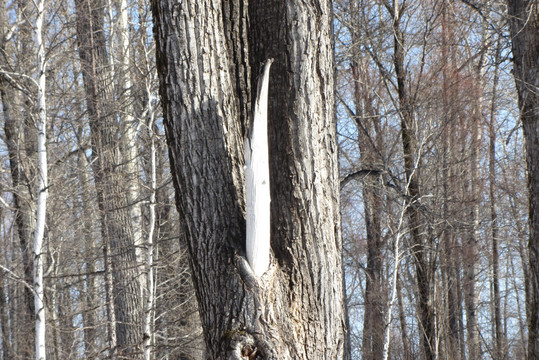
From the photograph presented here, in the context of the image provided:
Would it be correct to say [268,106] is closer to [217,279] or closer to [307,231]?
[307,231]

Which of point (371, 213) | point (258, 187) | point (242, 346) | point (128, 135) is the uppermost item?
point (128, 135)

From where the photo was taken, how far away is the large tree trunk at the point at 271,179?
2.65 meters

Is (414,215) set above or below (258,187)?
above

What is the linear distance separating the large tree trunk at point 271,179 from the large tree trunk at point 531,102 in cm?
343

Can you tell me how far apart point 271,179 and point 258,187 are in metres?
0.26

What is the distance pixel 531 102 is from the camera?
5.71 metres

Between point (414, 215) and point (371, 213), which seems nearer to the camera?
point (414, 215)

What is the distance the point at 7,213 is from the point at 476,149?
10.1 meters

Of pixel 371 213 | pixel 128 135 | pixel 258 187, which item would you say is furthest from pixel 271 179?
pixel 371 213

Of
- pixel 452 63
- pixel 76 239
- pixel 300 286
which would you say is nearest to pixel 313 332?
pixel 300 286

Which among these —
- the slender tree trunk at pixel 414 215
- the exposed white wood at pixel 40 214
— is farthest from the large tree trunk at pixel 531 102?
the exposed white wood at pixel 40 214

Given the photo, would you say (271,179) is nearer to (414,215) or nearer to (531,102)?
(531,102)

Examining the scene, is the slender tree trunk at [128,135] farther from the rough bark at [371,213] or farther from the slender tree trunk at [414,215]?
the slender tree trunk at [414,215]

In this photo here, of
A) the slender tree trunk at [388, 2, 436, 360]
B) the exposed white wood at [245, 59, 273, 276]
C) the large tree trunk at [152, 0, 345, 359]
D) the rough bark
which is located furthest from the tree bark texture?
the exposed white wood at [245, 59, 273, 276]
